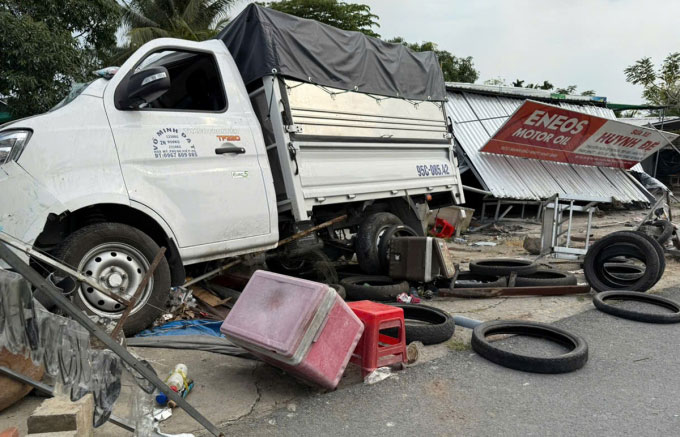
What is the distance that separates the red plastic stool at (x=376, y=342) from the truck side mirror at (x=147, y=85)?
2.26 metres

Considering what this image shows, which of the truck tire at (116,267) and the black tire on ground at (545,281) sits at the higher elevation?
the truck tire at (116,267)

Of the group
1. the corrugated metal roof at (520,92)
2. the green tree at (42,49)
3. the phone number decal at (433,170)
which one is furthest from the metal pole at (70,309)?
the corrugated metal roof at (520,92)

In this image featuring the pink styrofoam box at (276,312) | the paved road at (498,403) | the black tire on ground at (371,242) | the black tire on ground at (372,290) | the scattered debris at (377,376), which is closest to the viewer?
the paved road at (498,403)

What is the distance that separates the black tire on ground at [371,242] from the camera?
19.7 feet

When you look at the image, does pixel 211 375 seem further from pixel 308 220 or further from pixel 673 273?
pixel 673 273

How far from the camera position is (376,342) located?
338 cm

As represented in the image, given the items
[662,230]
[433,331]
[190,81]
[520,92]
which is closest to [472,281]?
[433,331]

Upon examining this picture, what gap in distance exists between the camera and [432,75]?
693 cm

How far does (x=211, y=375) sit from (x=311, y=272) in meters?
2.86

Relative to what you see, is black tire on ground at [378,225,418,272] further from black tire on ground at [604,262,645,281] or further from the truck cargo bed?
black tire on ground at [604,262,645,281]

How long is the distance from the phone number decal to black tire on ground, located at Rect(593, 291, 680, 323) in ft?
8.18

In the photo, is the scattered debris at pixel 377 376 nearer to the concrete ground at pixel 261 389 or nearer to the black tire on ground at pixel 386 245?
the concrete ground at pixel 261 389

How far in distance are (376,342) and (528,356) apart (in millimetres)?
1077

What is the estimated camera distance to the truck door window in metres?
4.81
